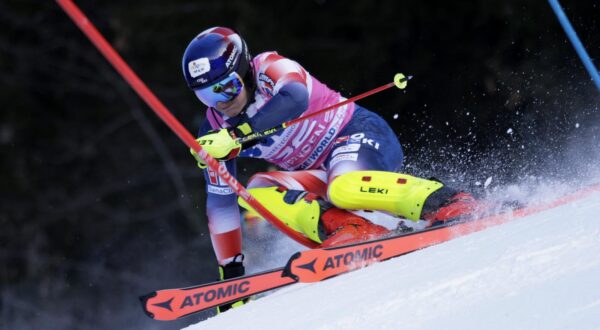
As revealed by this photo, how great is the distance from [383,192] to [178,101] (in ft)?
10.5

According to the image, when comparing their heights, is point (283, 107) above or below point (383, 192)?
above

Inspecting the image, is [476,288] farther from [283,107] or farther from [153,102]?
[283,107]

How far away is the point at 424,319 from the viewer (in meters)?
2.14

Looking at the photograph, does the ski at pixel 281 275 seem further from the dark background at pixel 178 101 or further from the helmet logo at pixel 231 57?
the dark background at pixel 178 101

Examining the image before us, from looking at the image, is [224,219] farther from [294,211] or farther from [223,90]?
[223,90]

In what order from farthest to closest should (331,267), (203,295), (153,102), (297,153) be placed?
1. (297,153)
2. (203,295)
3. (331,267)
4. (153,102)

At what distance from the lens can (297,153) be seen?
3770mm

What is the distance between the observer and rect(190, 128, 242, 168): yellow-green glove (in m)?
3.12

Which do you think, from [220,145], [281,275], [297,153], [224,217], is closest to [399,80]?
[297,153]

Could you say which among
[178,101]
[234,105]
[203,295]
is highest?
[178,101]

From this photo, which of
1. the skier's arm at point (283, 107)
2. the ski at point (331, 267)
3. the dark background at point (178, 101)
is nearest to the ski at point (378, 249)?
the ski at point (331, 267)

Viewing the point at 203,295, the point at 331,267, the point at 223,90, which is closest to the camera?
the point at 331,267

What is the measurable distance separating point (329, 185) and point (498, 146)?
320 centimetres

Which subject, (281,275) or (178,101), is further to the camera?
(178,101)
